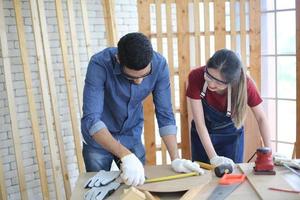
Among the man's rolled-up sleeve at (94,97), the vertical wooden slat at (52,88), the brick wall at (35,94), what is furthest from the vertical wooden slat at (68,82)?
the man's rolled-up sleeve at (94,97)

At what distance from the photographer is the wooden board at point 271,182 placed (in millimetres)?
1412

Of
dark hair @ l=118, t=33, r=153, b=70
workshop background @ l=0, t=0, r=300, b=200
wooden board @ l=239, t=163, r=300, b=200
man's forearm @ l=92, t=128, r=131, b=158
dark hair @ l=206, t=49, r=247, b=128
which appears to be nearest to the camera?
wooden board @ l=239, t=163, r=300, b=200

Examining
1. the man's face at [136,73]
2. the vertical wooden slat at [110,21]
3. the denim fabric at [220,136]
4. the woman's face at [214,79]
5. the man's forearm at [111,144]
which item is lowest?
the denim fabric at [220,136]

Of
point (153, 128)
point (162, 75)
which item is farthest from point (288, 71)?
point (162, 75)

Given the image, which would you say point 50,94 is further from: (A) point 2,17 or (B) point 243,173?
(B) point 243,173

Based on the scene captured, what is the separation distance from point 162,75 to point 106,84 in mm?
306

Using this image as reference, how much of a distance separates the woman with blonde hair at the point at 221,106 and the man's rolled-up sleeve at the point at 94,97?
0.60m

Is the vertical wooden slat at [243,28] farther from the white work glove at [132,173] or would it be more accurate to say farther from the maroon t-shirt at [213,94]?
the white work glove at [132,173]

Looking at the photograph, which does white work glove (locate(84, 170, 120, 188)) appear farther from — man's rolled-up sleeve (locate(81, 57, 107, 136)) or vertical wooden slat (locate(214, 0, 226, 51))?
vertical wooden slat (locate(214, 0, 226, 51))

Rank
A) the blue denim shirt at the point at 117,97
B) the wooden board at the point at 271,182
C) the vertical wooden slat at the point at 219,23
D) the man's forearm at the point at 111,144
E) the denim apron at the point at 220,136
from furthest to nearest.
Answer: the vertical wooden slat at the point at 219,23, the denim apron at the point at 220,136, the blue denim shirt at the point at 117,97, the man's forearm at the point at 111,144, the wooden board at the point at 271,182

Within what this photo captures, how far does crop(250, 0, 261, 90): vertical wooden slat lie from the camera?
321 cm

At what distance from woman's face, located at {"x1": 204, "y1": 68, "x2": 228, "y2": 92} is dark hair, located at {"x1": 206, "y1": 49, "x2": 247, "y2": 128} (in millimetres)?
19

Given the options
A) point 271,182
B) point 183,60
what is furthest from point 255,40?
point 271,182

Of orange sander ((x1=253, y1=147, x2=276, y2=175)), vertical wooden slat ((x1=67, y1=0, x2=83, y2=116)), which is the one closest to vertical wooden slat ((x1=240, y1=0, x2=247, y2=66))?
vertical wooden slat ((x1=67, y1=0, x2=83, y2=116))
